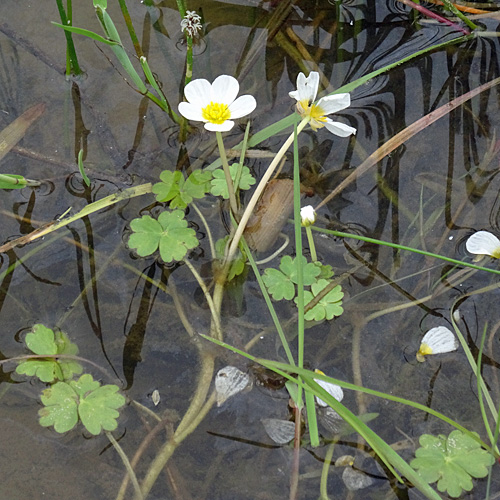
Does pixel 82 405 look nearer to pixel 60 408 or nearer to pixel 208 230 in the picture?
pixel 60 408

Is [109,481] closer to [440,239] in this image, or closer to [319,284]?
[319,284]

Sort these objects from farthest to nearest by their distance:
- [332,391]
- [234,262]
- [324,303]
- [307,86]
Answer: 1. [234,262]
2. [324,303]
3. [332,391]
4. [307,86]

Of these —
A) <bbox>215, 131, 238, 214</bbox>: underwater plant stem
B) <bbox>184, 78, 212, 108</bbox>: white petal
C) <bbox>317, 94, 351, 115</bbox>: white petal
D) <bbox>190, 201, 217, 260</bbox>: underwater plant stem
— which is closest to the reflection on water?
<bbox>190, 201, 217, 260</bbox>: underwater plant stem

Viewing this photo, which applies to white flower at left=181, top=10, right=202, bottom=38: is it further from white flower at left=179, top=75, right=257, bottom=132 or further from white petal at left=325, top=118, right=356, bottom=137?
white petal at left=325, top=118, right=356, bottom=137

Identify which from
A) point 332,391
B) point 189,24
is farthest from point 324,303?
point 189,24

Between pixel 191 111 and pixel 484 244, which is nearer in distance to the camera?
pixel 191 111

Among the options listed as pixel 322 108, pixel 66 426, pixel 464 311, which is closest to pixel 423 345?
pixel 464 311

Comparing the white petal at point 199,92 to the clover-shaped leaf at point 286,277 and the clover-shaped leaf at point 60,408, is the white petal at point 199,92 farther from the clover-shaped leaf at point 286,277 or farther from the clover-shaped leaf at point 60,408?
the clover-shaped leaf at point 60,408
